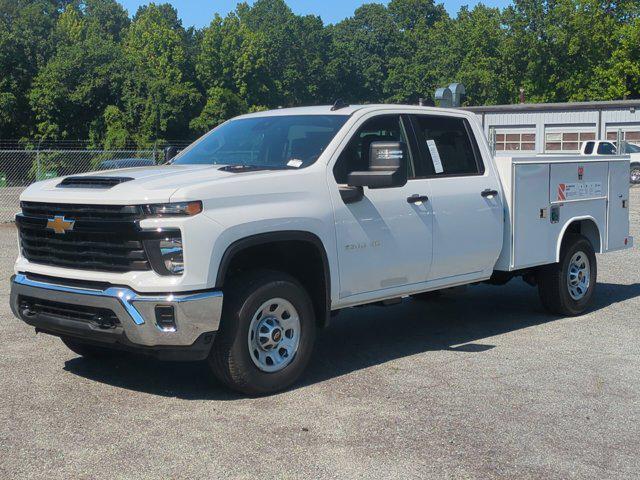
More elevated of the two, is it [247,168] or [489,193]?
[247,168]

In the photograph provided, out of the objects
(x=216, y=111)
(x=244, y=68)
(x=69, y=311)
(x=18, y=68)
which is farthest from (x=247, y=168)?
(x=244, y=68)

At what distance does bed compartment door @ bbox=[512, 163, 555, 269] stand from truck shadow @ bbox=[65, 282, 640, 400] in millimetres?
699

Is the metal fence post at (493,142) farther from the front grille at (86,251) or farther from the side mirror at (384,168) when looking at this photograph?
the front grille at (86,251)

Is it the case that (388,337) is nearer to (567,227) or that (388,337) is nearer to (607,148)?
(567,227)

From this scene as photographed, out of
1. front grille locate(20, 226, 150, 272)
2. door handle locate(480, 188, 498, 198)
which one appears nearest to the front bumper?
front grille locate(20, 226, 150, 272)

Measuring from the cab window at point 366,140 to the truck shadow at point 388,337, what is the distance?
1.56m

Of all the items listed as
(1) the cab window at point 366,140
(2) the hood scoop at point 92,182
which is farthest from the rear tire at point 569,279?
(2) the hood scoop at point 92,182

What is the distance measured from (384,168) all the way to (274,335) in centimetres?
148

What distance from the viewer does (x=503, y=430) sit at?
17.6 ft

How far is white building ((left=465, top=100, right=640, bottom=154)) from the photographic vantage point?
4709cm

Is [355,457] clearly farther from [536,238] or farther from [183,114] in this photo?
[183,114]

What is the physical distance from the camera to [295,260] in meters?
6.45

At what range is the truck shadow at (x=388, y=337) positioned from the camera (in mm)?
6531

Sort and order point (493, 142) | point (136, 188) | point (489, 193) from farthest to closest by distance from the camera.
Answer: point (493, 142), point (489, 193), point (136, 188)
